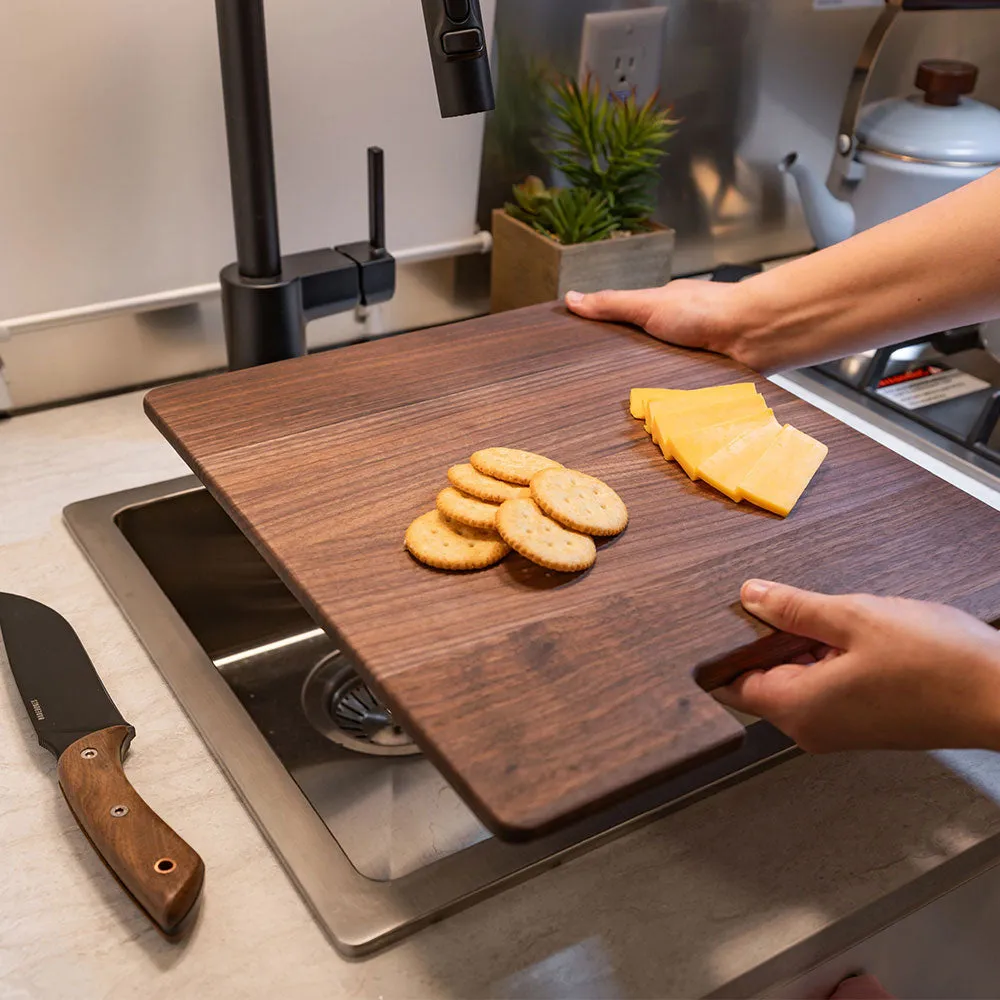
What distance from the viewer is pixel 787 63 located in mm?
1454

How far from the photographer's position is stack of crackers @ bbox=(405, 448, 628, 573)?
687 mm

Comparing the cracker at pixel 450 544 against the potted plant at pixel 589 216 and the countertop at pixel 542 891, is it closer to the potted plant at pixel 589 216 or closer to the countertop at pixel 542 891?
the countertop at pixel 542 891

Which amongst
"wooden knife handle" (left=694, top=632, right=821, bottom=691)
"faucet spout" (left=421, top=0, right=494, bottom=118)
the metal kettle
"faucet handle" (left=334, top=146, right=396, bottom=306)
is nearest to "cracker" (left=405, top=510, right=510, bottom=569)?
"wooden knife handle" (left=694, top=632, right=821, bottom=691)

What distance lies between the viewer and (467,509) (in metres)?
0.72

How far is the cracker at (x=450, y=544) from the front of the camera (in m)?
0.69

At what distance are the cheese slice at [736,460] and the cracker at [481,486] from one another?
0.47 ft

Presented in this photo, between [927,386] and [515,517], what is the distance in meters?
0.79

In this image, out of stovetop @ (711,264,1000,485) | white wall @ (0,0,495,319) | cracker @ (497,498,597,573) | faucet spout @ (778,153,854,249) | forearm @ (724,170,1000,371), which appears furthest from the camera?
faucet spout @ (778,153,854,249)

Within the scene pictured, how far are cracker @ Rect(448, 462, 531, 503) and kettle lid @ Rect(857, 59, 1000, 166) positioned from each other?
835mm

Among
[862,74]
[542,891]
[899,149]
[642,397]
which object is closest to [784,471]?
[642,397]

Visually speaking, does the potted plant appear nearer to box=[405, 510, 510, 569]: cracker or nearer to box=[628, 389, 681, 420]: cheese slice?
box=[628, 389, 681, 420]: cheese slice

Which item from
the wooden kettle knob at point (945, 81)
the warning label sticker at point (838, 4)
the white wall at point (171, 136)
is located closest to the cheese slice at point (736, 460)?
the white wall at point (171, 136)

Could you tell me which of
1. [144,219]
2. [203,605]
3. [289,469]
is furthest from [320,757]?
[144,219]

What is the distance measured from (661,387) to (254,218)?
41 cm
